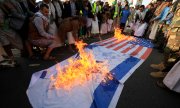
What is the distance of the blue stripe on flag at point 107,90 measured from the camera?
9.92 ft

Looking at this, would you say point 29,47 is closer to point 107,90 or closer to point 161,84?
point 107,90

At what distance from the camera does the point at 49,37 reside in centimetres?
500

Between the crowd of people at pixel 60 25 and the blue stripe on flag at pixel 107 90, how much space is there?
A: 98cm

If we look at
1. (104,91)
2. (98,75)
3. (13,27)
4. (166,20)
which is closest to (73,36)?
(13,27)

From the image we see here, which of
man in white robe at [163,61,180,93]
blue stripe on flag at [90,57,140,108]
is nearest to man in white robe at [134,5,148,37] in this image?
blue stripe on flag at [90,57,140,108]

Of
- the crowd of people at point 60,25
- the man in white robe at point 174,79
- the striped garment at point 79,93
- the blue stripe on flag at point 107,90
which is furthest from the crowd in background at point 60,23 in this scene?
Result: the blue stripe on flag at point 107,90

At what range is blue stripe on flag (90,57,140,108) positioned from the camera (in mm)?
3025

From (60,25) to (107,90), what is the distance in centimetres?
349

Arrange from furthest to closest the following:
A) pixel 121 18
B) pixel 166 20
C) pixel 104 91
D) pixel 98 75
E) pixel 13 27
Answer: pixel 121 18 → pixel 166 20 → pixel 13 27 → pixel 98 75 → pixel 104 91

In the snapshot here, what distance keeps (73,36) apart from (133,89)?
361 cm

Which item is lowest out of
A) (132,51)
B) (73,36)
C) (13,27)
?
(132,51)

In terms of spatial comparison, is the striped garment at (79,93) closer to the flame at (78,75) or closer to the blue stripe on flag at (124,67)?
the blue stripe on flag at (124,67)

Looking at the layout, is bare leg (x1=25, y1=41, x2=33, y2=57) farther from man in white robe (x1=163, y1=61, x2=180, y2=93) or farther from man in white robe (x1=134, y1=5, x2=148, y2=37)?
man in white robe (x1=134, y1=5, x2=148, y2=37)

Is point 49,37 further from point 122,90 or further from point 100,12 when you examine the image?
point 100,12
